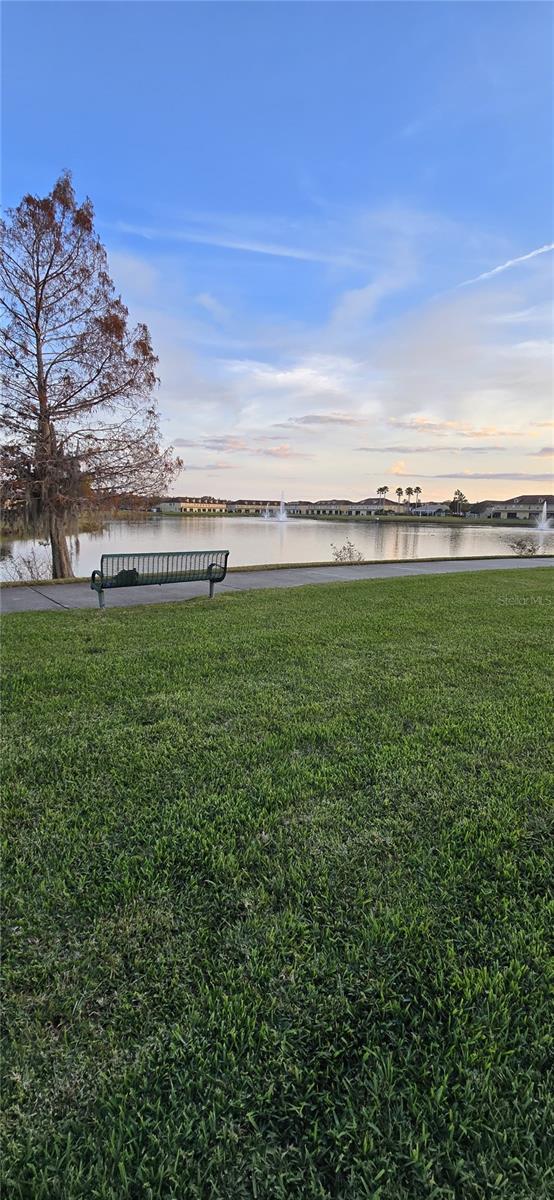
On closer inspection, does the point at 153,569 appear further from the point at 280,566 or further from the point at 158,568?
the point at 280,566

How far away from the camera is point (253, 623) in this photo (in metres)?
6.46

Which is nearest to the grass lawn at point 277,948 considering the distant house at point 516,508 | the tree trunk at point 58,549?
the tree trunk at point 58,549

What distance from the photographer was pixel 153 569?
8172 mm

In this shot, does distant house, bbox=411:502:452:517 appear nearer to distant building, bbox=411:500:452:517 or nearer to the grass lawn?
distant building, bbox=411:500:452:517

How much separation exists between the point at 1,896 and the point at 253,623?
4.62 metres

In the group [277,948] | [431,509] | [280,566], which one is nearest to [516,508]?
[431,509]

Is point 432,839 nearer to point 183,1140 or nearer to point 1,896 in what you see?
point 183,1140

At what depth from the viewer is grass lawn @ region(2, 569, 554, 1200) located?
123 cm

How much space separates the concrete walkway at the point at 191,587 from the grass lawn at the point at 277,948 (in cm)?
463

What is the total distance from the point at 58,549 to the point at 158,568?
6009 mm

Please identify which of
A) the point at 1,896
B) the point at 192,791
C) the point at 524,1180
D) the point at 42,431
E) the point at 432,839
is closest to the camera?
the point at 524,1180

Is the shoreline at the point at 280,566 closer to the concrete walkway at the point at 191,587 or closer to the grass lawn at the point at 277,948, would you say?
the concrete walkway at the point at 191,587

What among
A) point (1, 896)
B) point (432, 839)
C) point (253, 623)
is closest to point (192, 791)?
point (1, 896)

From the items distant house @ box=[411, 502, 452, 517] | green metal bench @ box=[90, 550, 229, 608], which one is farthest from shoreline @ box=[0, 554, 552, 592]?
distant house @ box=[411, 502, 452, 517]
